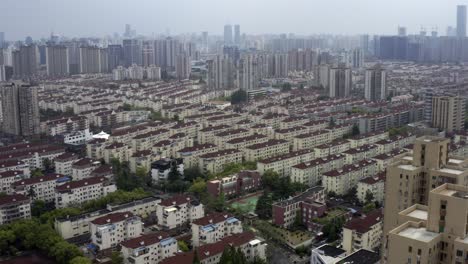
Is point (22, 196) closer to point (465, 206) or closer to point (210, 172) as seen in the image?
point (210, 172)

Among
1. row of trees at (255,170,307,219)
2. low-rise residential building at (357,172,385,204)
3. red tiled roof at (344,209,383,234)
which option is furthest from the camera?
low-rise residential building at (357,172,385,204)

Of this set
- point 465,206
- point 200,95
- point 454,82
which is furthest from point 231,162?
point 454,82

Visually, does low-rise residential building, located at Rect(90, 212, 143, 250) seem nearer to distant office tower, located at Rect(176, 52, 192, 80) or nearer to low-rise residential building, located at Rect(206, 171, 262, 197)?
low-rise residential building, located at Rect(206, 171, 262, 197)

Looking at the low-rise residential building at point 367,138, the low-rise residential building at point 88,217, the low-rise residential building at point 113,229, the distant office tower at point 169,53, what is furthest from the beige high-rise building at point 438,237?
the distant office tower at point 169,53

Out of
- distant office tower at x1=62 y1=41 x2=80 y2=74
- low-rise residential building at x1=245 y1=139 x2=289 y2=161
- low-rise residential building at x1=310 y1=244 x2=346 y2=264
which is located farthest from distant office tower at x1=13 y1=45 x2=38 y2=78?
low-rise residential building at x1=310 y1=244 x2=346 y2=264

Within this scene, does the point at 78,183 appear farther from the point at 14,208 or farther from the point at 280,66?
the point at 280,66

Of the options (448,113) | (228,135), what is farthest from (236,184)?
(448,113)
